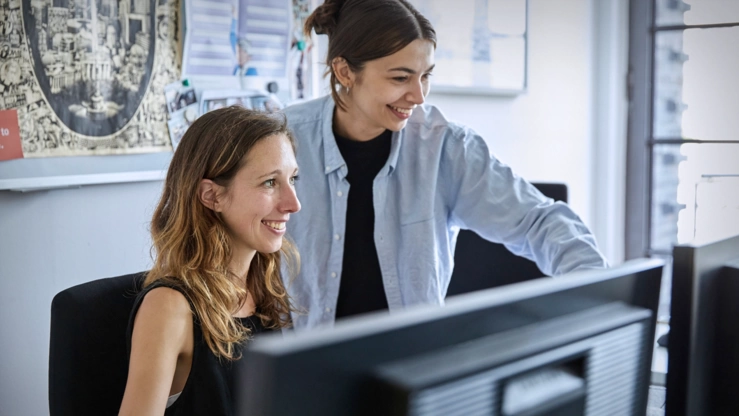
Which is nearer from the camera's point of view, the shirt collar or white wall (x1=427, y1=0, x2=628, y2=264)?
the shirt collar

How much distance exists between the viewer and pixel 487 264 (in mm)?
2051

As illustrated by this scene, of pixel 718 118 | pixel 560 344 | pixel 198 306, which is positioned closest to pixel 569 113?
pixel 718 118

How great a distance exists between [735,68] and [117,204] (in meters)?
2.61

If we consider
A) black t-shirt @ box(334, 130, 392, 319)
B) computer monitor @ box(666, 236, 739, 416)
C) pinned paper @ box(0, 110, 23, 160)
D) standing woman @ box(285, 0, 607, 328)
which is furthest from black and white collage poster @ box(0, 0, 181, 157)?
computer monitor @ box(666, 236, 739, 416)

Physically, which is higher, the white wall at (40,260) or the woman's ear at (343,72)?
the woman's ear at (343,72)

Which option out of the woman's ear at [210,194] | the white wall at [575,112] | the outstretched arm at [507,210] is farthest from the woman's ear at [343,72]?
the white wall at [575,112]

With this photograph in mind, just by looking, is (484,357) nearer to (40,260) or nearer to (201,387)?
(201,387)

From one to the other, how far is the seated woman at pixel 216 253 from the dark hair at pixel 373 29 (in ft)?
0.95

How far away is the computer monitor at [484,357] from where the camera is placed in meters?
0.46

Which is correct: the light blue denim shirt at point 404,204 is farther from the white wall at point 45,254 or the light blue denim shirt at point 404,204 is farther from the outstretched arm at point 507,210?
the white wall at point 45,254

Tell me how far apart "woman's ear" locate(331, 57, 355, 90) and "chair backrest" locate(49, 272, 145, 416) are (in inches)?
27.0

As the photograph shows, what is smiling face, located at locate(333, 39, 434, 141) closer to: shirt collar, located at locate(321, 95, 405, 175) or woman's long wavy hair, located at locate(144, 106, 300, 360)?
shirt collar, located at locate(321, 95, 405, 175)

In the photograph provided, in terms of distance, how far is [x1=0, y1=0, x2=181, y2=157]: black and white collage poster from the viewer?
5.49 ft

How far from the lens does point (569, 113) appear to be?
346cm
